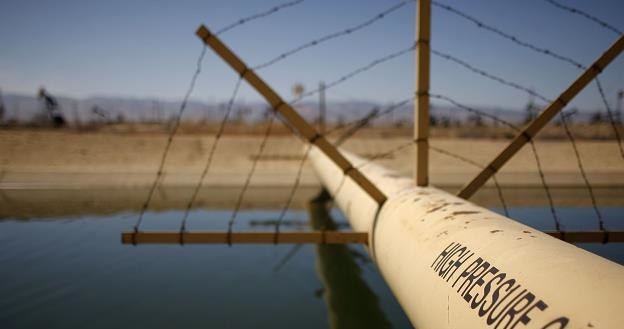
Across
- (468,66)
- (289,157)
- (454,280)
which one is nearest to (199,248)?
(468,66)

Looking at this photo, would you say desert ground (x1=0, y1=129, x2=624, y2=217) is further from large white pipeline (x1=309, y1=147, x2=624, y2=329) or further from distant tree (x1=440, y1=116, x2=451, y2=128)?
large white pipeline (x1=309, y1=147, x2=624, y2=329)

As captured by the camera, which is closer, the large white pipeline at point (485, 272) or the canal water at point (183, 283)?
the large white pipeline at point (485, 272)

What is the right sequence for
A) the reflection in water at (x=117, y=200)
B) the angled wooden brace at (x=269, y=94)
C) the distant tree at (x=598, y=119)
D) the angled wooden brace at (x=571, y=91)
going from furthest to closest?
the reflection in water at (x=117, y=200)
the distant tree at (x=598, y=119)
the angled wooden brace at (x=571, y=91)
the angled wooden brace at (x=269, y=94)

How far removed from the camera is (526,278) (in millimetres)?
1656

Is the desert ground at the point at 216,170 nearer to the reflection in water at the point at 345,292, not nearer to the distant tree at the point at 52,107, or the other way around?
the reflection in water at the point at 345,292

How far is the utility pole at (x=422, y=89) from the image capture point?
4.02 m

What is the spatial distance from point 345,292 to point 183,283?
9.84ft

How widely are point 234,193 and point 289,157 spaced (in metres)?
9.87

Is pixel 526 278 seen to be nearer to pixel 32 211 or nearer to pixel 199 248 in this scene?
pixel 199 248

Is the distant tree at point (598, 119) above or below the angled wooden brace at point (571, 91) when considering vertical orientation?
below

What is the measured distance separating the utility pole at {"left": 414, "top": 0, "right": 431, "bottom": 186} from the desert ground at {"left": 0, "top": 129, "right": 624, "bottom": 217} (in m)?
10.6

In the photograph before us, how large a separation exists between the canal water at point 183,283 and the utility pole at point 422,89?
2.59 m

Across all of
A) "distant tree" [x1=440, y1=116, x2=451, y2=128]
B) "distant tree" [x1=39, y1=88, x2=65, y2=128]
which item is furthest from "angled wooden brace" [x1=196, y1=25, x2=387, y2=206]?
"distant tree" [x1=39, y1=88, x2=65, y2=128]

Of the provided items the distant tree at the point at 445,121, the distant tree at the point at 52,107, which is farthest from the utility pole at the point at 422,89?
the distant tree at the point at 52,107
